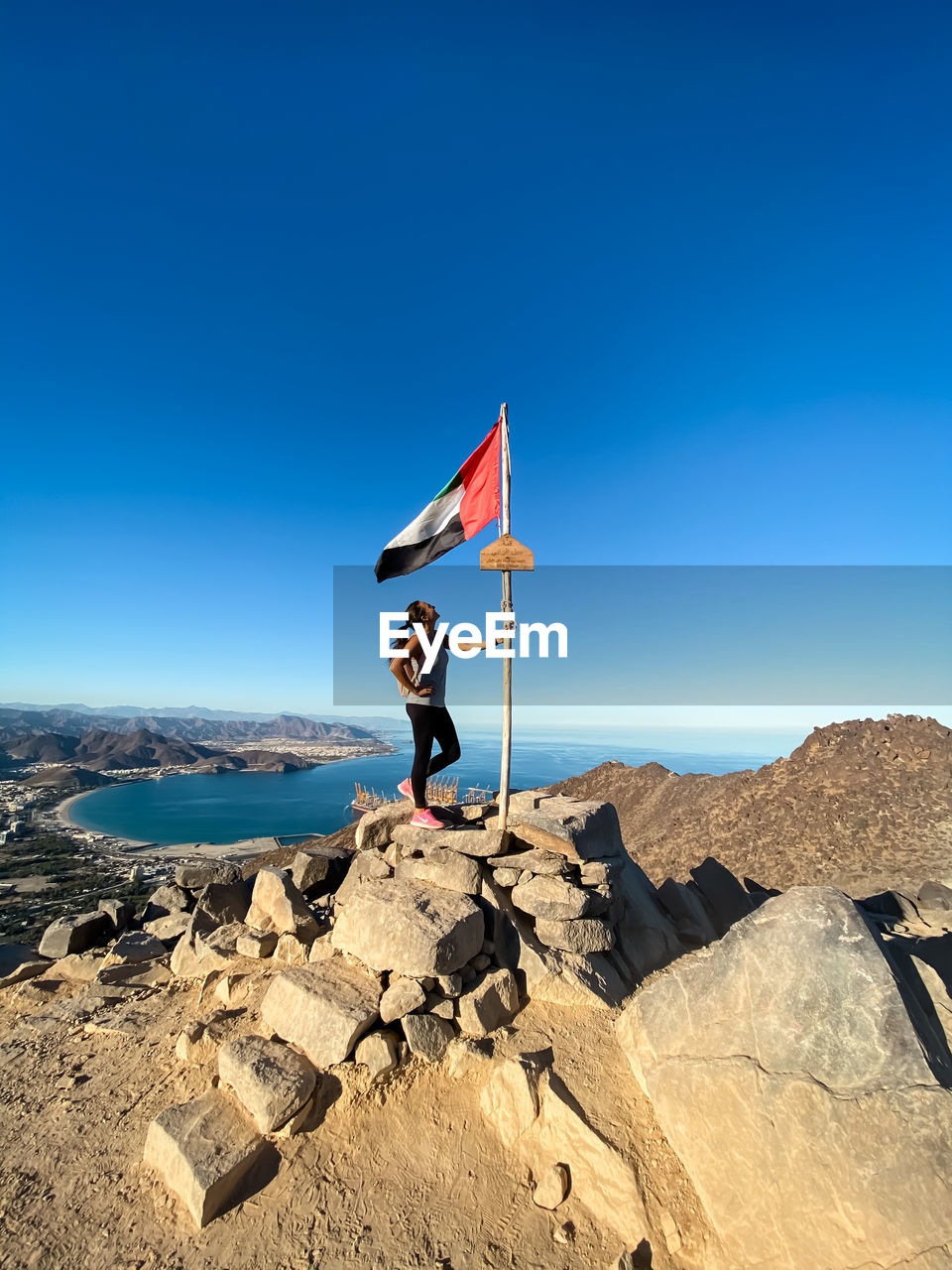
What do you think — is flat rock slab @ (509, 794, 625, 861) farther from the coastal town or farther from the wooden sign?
the coastal town

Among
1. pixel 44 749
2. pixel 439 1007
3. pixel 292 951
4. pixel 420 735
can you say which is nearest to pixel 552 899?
pixel 439 1007

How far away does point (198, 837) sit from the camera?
235ft

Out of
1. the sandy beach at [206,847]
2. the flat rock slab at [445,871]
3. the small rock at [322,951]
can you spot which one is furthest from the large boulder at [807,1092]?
the sandy beach at [206,847]

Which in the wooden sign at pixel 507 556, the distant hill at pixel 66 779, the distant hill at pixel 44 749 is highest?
the wooden sign at pixel 507 556

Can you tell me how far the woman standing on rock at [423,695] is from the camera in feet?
22.6

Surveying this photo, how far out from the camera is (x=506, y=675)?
22.0 feet

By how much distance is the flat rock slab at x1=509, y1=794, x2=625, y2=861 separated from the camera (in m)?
6.70

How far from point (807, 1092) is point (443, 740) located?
496cm

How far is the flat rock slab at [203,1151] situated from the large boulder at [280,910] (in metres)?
2.81

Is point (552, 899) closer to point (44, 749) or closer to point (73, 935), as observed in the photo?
point (73, 935)

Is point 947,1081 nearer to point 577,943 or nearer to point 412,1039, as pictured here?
point 577,943

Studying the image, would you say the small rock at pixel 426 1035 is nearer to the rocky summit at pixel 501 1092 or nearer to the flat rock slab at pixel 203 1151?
the rocky summit at pixel 501 1092

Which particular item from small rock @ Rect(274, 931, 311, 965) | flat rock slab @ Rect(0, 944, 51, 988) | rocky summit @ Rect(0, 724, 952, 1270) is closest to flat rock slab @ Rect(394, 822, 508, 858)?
rocky summit @ Rect(0, 724, 952, 1270)

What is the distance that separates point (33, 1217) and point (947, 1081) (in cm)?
673
